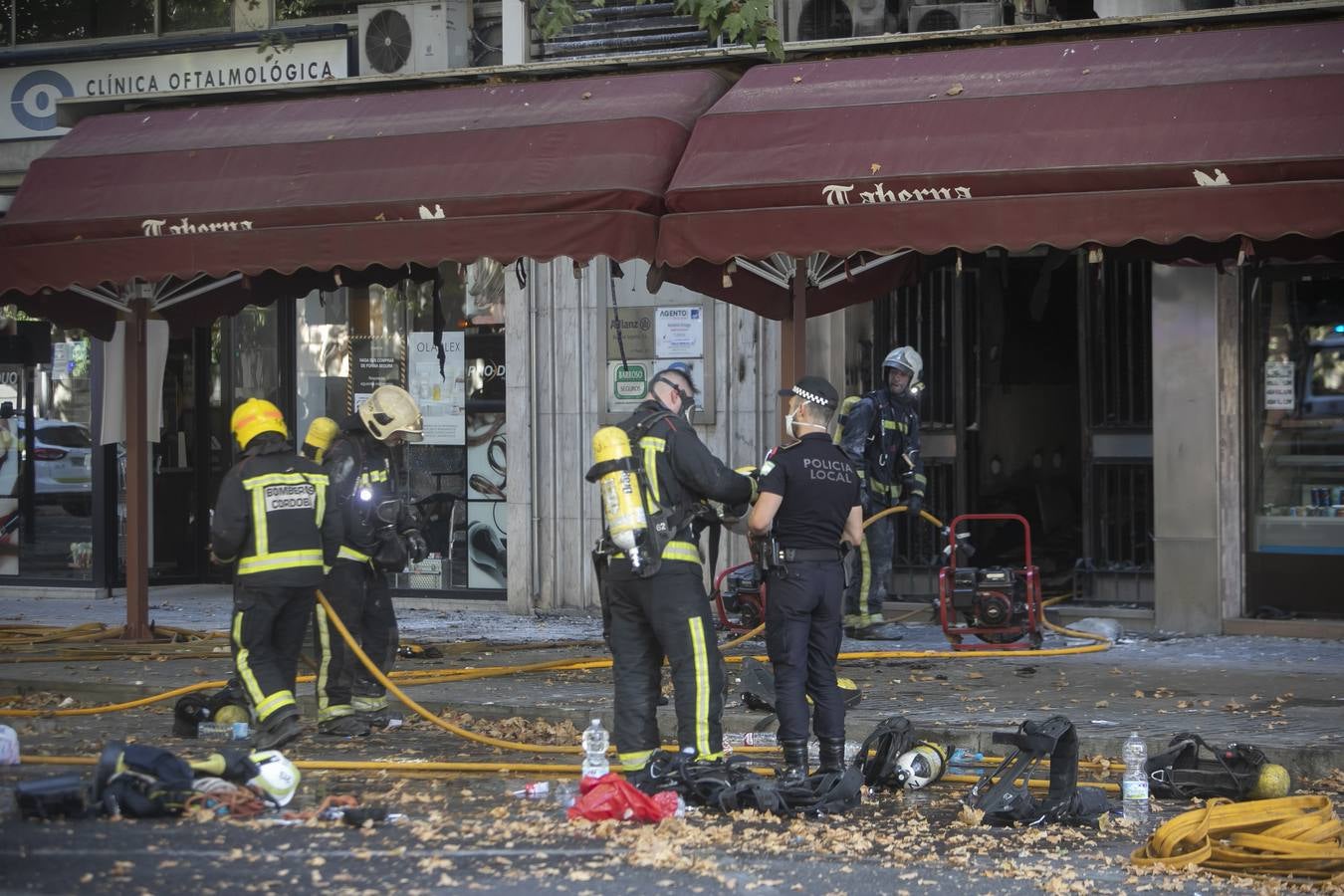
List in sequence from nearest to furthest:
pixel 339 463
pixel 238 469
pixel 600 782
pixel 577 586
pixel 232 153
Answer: pixel 600 782
pixel 238 469
pixel 339 463
pixel 232 153
pixel 577 586

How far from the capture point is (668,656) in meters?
8.16

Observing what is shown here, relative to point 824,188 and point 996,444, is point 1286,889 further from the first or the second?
point 996,444

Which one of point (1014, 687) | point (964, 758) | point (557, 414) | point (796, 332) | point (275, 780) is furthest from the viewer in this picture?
point (557, 414)

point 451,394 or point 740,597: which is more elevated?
point 451,394

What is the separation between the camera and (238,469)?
9117mm

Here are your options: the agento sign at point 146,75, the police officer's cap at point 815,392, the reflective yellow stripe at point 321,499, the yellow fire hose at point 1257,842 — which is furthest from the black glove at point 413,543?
the agento sign at point 146,75

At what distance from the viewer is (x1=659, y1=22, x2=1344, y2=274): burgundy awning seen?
965 cm

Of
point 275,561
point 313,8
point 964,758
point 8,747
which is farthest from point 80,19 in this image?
point 964,758

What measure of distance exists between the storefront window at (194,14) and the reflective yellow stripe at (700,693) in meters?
9.86

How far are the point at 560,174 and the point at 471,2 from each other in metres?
4.83

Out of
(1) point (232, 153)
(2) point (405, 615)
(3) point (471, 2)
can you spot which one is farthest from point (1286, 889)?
(3) point (471, 2)

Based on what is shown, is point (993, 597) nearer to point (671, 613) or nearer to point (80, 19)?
point (671, 613)

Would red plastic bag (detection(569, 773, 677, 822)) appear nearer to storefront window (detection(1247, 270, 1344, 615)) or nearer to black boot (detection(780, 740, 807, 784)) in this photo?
black boot (detection(780, 740, 807, 784))

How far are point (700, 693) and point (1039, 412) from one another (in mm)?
7845
